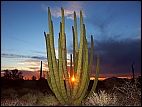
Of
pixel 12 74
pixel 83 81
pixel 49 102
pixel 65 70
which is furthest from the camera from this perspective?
pixel 12 74

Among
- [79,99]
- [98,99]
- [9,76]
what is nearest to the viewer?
[98,99]

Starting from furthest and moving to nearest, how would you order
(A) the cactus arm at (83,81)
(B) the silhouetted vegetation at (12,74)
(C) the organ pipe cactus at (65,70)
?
(B) the silhouetted vegetation at (12,74) < (A) the cactus arm at (83,81) < (C) the organ pipe cactus at (65,70)

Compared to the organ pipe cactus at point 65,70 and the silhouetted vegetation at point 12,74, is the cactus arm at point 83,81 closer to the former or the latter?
the organ pipe cactus at point 65,70

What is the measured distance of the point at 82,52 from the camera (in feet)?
37.4

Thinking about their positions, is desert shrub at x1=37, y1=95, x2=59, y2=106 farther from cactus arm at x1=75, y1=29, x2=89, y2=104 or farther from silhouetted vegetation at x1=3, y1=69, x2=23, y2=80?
silhouetted vegetation at x1=3, y1=69, x2=23, y2=80

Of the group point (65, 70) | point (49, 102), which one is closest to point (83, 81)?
point (65, 70)

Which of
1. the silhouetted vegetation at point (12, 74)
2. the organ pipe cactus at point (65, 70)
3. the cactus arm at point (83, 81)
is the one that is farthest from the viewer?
the silhouetted vegetation at point (12, 74)

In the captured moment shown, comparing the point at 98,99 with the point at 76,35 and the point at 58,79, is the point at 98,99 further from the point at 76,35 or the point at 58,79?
the point at 76,35

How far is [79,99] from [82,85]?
0.57 metres

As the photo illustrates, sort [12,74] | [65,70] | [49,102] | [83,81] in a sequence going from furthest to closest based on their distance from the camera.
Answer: [12,74]
[49,102]
[83,81]
[65,70]

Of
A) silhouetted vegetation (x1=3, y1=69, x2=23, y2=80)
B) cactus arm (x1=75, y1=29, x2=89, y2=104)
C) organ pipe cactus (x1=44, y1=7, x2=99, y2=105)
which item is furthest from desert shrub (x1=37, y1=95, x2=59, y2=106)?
silhouetted vegetation (x1=3, y1=69, x2=23, y2=80)

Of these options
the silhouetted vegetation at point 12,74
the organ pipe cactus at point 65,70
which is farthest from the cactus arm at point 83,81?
the silhouetted vegetation at point 12,74

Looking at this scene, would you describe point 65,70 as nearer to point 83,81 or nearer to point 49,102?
point 83,81

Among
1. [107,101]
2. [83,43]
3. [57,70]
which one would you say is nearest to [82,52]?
[83,43]
